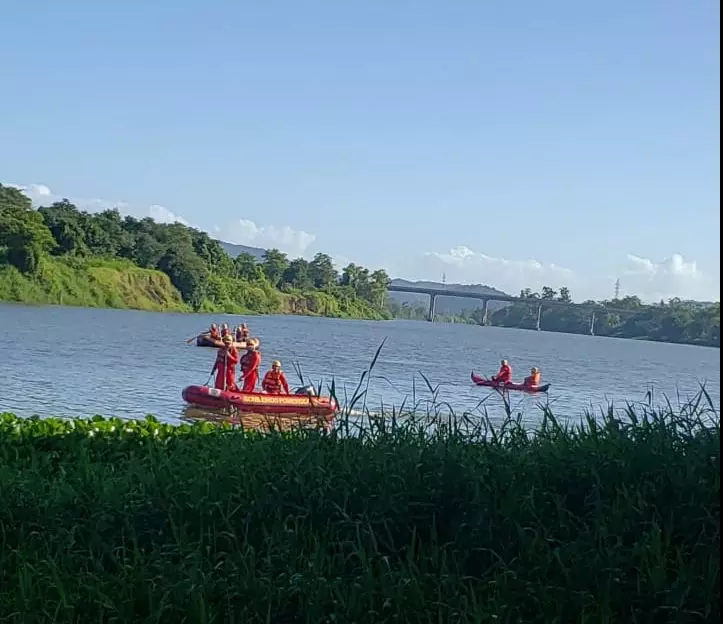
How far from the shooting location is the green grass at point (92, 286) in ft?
202

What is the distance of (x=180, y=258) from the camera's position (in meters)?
73.8

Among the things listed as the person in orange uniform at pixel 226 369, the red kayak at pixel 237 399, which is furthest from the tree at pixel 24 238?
the red kayak at pixel 237 399

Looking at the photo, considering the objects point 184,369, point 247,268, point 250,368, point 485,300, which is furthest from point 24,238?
point 250,368

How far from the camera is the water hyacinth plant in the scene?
3666 millimetres

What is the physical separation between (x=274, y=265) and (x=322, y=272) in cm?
830

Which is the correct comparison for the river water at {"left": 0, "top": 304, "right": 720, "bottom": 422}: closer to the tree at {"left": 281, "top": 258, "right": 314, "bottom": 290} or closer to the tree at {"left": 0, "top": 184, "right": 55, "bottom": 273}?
the tree at {"left": 0, "top": 184, "right": 55, "bottom": 273}

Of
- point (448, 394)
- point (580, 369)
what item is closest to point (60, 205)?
point (580, 369)

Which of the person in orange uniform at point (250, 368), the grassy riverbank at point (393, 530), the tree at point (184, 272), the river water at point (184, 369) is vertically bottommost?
the river water at point (184, 369)

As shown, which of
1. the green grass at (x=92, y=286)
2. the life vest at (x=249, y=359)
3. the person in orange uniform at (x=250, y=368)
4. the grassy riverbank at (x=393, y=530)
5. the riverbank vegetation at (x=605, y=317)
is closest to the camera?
the grassy riverbank at (x=393, y=530)

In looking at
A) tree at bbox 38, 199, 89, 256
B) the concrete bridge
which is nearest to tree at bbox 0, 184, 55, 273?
tree at bbox 38, 199, 89, 256

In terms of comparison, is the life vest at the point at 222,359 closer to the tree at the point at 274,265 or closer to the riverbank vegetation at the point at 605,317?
the riverbank vegetation at the point at 605,317

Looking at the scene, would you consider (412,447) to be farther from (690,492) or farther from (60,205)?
(60,205)

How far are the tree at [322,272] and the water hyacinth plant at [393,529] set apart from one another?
331 feet

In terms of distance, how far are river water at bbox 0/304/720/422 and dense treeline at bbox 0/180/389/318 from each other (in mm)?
5875
